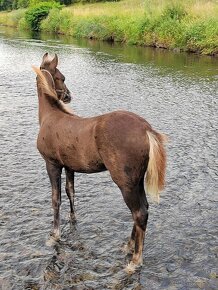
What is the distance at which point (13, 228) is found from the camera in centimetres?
507

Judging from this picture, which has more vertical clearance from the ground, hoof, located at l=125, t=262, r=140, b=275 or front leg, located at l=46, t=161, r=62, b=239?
front leg, located at l=46, t=161, r=62, b=239

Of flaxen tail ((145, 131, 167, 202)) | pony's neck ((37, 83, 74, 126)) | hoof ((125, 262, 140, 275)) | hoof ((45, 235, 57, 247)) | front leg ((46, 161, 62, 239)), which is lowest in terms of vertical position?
hoof ((45, 235, 57, 247))

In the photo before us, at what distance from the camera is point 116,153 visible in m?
3.96

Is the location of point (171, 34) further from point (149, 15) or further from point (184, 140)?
point (184, 140)

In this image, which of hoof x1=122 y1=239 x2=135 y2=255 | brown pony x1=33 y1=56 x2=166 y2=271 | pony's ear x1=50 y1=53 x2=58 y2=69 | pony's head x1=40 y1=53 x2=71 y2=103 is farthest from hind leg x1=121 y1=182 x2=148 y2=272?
pony's ear x1=50 y1=53 x2=58 y2=69

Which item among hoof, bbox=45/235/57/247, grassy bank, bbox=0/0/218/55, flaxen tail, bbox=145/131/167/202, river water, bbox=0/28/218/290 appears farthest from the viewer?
grassy bank, bbox=0/0/218/55

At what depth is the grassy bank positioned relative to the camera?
74.7 ft

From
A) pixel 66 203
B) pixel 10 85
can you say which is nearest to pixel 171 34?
pixel 10 85

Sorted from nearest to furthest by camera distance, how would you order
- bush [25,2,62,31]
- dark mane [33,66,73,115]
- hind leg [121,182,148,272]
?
1. hind leg [121,182,148,272]
2. dark mane [33,66,73,115]
3. bush [25,2,62,31]

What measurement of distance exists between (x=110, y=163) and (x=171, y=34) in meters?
22.6

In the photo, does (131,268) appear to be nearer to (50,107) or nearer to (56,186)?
(56,186)

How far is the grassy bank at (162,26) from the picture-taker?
22.8 meters

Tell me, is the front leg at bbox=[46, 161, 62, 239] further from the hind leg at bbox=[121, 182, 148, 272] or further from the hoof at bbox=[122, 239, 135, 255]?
the hind leg at bbox=[121, 182, 148, 272]

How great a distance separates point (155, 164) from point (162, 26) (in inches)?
926
